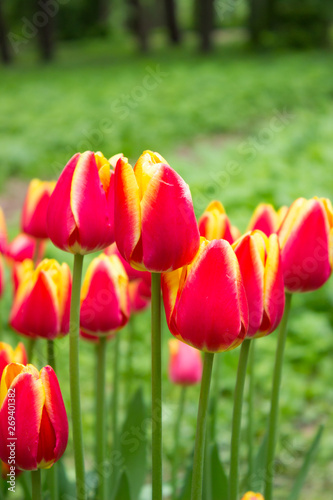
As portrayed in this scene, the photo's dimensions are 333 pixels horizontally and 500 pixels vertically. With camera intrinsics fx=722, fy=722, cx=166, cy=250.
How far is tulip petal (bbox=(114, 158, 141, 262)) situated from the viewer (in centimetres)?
83

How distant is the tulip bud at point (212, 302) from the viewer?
81cm

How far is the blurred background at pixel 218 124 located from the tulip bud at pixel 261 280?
144cm

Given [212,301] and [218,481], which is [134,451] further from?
[212,301]

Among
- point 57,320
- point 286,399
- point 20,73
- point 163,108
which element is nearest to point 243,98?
point 163,108

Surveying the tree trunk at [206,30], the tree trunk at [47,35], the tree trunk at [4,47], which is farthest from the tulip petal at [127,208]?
the tree trunk at [47,35]

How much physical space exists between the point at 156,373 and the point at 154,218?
18 centimetres

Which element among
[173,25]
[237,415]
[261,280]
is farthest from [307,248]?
[173,25]

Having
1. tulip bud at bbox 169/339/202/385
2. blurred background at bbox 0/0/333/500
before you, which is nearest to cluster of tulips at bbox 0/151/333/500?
tulip bud at bbox 169/339/202/385

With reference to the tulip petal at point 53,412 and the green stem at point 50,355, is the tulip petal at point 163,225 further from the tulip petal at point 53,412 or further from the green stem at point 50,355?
the green stem at point 50,355

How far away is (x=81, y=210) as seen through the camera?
90 centimetres

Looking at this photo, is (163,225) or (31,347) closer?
(163,225)

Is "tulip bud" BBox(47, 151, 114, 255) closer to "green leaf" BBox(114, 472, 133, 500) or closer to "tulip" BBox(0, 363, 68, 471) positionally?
"tulip" BBox(0, 363, 68, 471)

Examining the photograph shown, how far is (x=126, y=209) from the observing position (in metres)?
0.83

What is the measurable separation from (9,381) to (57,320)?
0.23 metres
